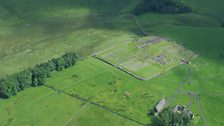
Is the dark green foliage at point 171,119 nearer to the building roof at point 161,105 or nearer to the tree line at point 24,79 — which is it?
the building roof at point 161,105

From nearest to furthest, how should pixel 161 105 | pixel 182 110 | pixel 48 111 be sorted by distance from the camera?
pixel 182 110 → pixel 48 111 → pixel 161 105

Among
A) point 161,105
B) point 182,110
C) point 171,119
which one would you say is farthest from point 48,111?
point 182,110

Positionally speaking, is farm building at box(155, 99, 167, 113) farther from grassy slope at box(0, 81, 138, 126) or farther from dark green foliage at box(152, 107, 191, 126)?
dark green foliage at box(152, 107, 191, 126)

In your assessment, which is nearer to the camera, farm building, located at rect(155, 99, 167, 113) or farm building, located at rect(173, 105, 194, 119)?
farm building, located at rect(173, 105, 194, 119)

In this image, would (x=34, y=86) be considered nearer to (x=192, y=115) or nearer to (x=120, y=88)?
(x=120, y=88)

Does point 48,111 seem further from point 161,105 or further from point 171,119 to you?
point 171,119

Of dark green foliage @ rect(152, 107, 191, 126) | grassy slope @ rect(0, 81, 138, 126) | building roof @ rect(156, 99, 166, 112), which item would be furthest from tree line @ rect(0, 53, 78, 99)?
dark green foliage @ rect(152, 107, 191, 126)

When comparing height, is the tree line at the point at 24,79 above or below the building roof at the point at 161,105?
above

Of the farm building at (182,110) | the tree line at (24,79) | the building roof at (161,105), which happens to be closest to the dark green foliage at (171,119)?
the farm building at (182,110)
